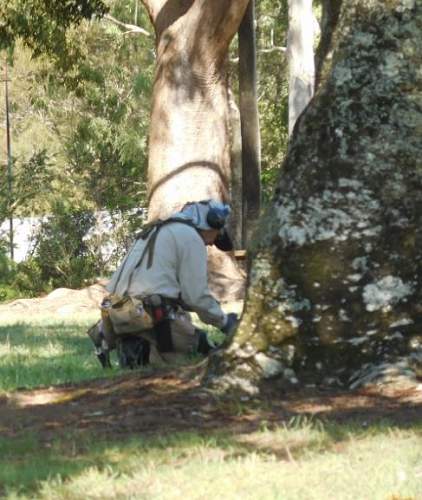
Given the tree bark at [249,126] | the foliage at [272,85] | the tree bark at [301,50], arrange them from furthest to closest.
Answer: the foliage at [272,85] → the tree bark at [301,50] → the tree bark at [249,126]

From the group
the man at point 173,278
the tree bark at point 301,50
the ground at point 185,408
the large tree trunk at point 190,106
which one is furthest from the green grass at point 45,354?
the tree bark at point 301,50

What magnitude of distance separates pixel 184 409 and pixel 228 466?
4.43 feet

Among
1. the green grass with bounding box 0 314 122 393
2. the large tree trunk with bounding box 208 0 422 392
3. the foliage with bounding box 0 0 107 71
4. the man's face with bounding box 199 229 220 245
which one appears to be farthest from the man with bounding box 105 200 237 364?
the foliage with bounding box 0 0 107 71

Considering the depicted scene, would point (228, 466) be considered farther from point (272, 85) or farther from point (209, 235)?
point (272, 85)

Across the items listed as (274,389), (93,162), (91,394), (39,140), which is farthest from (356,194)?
(39,140)

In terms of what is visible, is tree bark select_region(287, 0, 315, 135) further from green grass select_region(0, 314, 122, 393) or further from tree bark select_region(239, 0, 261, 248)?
green grass select_region(0, 314, 122, 393)

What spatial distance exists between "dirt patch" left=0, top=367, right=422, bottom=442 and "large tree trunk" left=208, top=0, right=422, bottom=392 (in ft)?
0.60

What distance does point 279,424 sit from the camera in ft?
19.2

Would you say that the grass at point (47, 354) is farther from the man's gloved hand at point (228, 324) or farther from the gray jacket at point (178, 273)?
the gray jacket at point (178, 273)

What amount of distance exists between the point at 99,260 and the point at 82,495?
2510cm

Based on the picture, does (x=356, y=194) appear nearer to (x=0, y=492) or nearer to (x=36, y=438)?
(x=36, y=438)

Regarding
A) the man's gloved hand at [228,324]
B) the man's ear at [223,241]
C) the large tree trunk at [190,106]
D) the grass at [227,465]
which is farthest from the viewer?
the large tree trunk at [190,106]

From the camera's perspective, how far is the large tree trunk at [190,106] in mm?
19000

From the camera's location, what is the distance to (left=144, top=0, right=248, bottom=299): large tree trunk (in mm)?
19000
